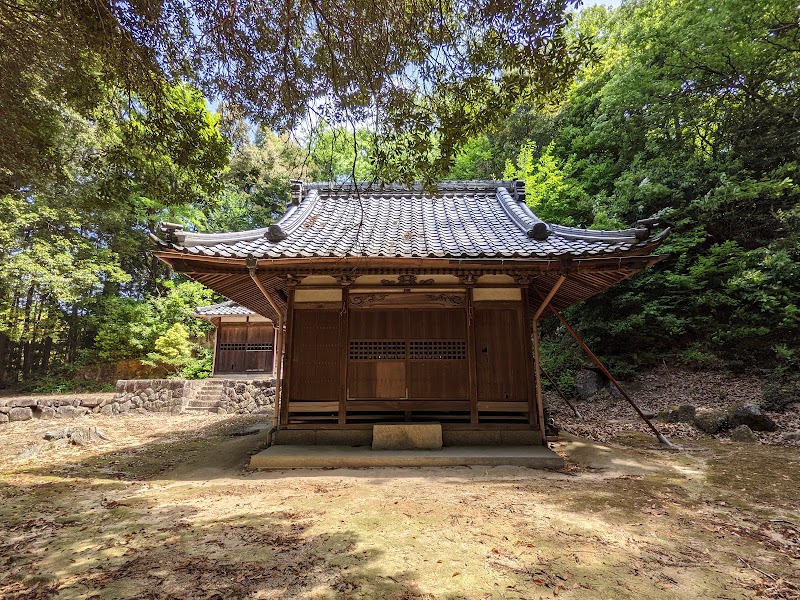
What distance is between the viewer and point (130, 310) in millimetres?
20844

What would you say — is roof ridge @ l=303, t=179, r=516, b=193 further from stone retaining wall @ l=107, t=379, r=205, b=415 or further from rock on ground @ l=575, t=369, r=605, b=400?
stone retaining wall @ l=107, t=379, r=205, b=415

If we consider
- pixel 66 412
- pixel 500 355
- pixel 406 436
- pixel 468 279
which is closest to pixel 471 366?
pixel 500 355

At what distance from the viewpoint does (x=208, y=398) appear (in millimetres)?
16641

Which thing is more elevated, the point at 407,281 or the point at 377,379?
the point at 407,281

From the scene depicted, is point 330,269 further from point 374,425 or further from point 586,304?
point 586,304

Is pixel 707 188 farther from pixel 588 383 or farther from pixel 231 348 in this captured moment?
pixel 231 348

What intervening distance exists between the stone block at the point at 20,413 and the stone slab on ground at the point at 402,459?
12.3m

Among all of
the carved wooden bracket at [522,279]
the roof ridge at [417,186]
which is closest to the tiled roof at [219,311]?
the roof ridge at [417,186]

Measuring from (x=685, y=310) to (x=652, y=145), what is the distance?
6062mm

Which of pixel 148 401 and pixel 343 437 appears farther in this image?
pixel 148 401

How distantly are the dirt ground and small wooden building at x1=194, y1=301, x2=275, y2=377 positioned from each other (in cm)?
1363

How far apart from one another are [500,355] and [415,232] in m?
3.15

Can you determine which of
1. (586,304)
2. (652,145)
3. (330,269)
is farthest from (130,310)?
(652,145)

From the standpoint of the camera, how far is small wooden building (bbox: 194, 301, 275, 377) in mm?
20500
